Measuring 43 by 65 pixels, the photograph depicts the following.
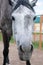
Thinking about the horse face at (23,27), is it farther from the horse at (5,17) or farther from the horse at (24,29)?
the horse at (5,17)

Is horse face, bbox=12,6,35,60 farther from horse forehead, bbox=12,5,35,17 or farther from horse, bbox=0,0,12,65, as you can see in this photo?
horse, bbox=0,0,12,65

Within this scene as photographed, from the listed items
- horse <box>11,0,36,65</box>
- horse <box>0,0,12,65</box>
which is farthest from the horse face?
horse <box>0,0,12,65</box>

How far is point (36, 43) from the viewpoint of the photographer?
A: 10547 mm

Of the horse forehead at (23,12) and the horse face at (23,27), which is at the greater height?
the horse forehead at (23,12)

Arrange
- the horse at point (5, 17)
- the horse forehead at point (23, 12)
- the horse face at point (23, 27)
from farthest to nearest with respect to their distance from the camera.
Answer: the horse at point (5, 17) < the horse forehead at point (23, 12) < the horse face at point (23, 27)

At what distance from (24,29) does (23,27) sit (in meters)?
0.03

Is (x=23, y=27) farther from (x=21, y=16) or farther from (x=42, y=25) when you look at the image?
(x=42, y=25)

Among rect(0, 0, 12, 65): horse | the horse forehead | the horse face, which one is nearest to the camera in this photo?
the horse face

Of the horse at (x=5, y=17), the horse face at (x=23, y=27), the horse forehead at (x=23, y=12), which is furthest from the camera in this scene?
the horse at (x=5, y=17)

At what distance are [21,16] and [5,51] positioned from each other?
2.60 meters

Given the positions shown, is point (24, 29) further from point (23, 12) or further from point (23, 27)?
point (23, 12)

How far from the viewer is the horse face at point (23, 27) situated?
11.9 feet

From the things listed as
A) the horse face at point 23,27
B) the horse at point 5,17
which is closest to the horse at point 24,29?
the horse face at point 23,27

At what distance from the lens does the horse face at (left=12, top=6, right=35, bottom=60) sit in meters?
3.64
